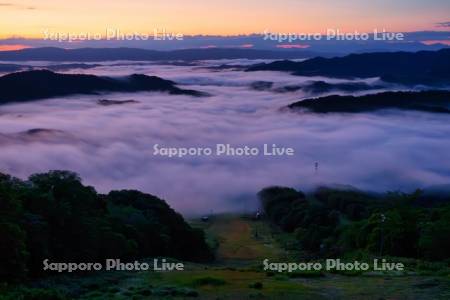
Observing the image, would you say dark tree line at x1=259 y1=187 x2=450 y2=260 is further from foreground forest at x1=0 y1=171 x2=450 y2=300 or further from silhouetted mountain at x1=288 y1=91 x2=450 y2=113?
silhouetted mountain at x1=288 y1=91 x2=450 y2=113

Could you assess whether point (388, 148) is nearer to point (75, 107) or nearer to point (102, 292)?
point (75, 107)

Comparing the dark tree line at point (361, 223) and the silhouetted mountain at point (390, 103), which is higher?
the silhouetted mountain at point (390, 103)

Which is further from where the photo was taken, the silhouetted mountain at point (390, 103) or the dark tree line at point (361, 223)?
the silhouetted mountain at point (390, 103)

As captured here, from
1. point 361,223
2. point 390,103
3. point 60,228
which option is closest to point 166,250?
point 60,228

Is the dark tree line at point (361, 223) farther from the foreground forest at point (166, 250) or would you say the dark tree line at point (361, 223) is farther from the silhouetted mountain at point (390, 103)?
the silhouetted mountain at point (390, 103)

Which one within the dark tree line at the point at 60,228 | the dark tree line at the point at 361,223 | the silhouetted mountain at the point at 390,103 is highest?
the silhouetted mountain at the point at 390,103

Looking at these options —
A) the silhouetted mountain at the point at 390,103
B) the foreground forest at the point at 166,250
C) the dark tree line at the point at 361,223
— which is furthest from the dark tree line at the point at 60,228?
the silhouetted mountain at the point at 390,103

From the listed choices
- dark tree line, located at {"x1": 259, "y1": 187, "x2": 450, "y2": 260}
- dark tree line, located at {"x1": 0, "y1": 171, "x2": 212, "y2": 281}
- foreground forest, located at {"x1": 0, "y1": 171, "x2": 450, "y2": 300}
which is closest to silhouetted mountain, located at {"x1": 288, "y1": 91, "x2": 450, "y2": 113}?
dark tree line, located at {"x1": 259, "y1": 187, "x2": 450, "y2": 260}

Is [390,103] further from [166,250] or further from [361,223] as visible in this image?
[166,250]

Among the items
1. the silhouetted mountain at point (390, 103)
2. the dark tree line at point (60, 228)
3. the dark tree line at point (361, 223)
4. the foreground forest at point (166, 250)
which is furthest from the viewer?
the silhouetted mountain at point (390, 103)

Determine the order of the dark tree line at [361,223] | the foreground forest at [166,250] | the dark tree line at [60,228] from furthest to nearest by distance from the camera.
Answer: the dark tree line at [361,223]
the dark tree line at [60,228]
the foreground forest at [166,250]

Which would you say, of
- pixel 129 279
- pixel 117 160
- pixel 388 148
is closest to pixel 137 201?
pixel 129 279
